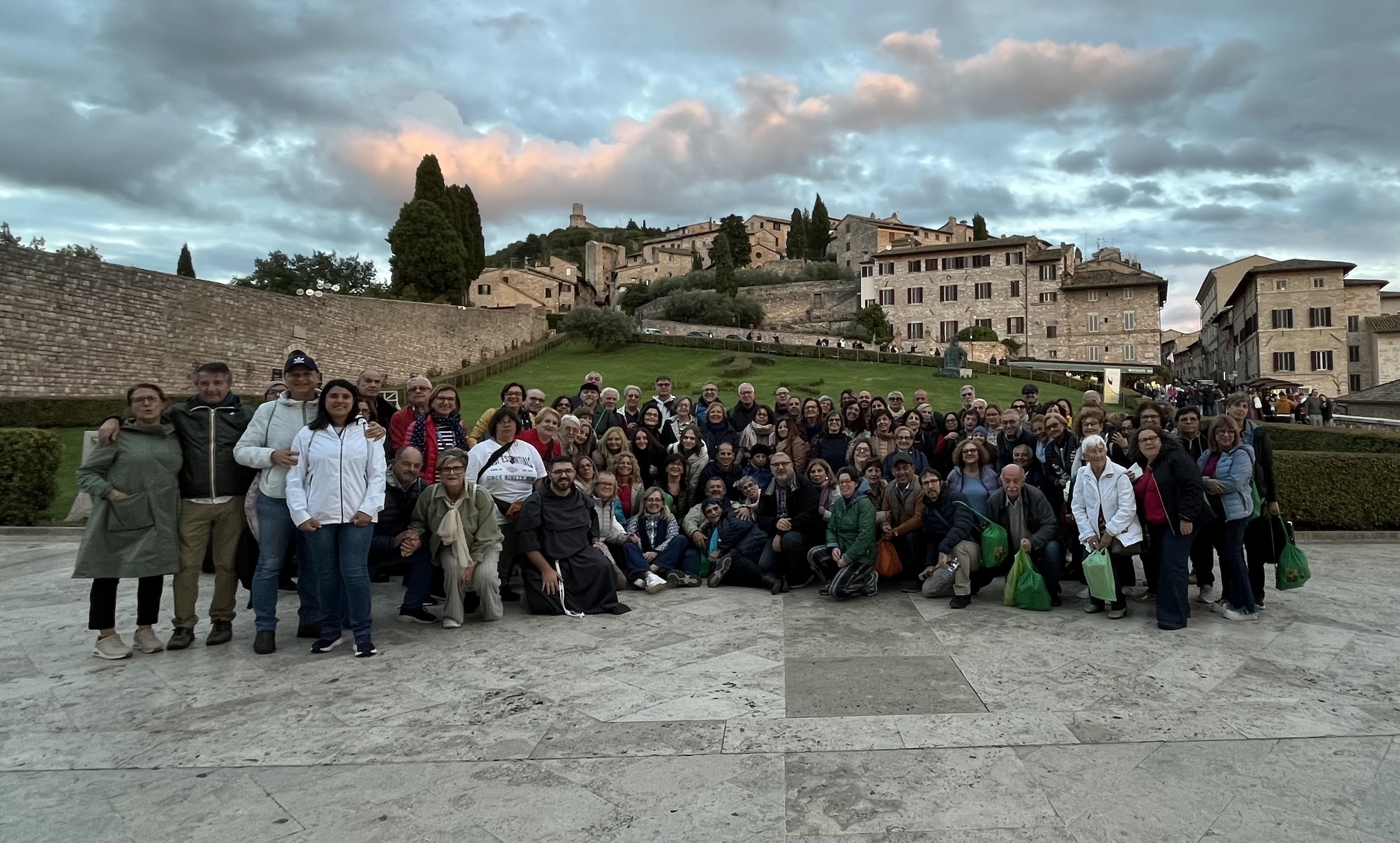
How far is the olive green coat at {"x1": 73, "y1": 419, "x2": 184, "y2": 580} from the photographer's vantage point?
16.2 feet

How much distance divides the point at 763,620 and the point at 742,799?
291cm

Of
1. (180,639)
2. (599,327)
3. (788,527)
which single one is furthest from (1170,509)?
(599,327)

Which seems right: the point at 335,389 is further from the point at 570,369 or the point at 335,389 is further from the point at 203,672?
the point at 570,369

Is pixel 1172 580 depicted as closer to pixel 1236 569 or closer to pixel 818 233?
pixel 1236 569

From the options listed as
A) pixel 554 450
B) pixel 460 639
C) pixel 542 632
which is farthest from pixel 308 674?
pixel 554 450

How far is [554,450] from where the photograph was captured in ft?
24.3

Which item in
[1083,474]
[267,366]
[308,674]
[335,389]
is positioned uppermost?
[267,366]

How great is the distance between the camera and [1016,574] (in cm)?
646

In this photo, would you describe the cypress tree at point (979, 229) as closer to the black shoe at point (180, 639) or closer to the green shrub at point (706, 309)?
the green shrub at point (706, 309)

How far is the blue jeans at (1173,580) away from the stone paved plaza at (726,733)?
19cm

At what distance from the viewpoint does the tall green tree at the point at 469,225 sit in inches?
2016

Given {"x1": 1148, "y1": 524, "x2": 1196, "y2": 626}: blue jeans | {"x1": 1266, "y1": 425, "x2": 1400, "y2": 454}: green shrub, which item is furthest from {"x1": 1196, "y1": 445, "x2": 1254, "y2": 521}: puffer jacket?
{"x1": 1266, "y1": 425, "x2": 1400, "y2": 454}: green shrub

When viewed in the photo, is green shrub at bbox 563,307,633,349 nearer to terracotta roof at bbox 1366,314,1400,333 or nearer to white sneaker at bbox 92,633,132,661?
white sneaker at bbox 92,633,132,661

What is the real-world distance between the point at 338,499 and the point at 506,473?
173cm
